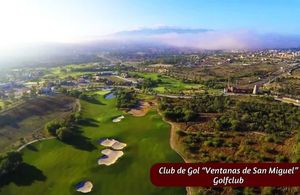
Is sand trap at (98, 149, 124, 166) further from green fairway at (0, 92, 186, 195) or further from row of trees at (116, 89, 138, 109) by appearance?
row of trees at (116, 89, 138, 109)

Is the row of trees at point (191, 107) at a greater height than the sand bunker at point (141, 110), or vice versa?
the row of trees at point (191, 107)

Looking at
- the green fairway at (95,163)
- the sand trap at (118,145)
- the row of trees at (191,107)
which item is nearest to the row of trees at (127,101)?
the row of trees at (191,107)

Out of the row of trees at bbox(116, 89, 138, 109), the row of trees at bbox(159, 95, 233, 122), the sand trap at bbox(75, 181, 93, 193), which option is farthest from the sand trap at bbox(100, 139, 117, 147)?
the row of trees at bbox(116, 89, 138, 109)

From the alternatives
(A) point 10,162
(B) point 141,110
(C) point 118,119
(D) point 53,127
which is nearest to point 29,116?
(D) point 53,127

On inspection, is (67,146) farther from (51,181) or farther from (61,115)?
(61,115)

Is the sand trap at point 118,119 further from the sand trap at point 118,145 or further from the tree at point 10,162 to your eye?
the tree at point 10,162

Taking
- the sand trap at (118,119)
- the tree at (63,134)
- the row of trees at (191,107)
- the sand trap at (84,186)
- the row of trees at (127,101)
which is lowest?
the sand trap at (84,186)

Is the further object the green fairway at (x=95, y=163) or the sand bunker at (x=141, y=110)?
the sand bunker at (x=141, y=110)
